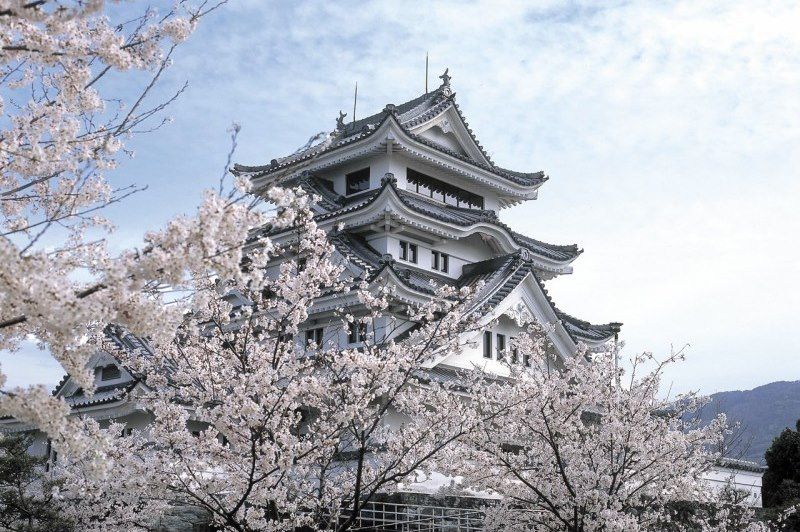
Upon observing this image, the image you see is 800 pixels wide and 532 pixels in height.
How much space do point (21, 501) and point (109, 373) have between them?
28.9ft

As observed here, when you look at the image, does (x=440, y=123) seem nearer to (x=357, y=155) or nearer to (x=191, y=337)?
(x=357, y=155)

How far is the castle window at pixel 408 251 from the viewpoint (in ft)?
76.3

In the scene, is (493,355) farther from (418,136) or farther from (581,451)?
(581,451)

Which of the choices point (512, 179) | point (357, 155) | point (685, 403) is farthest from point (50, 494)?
point (512, 179)

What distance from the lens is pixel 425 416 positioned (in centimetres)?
1234

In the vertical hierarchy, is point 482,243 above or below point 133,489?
above

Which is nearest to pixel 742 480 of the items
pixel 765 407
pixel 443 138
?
pixel 443 138

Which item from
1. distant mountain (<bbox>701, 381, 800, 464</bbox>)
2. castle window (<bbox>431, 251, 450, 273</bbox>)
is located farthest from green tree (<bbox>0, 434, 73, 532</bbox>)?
distant mountain (<bbox>701, 381, 800, 464</bbox>)

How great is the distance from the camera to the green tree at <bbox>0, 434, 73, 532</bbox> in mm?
12969

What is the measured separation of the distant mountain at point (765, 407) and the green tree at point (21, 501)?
364 feet

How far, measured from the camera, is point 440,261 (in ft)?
79.6

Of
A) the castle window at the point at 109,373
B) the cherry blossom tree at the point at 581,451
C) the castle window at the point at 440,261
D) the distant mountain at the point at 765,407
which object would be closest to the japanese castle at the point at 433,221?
the castle window at the point at 440,261

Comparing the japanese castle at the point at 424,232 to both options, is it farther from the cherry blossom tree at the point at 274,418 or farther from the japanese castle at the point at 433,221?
the cherry blossom tree at the point at 274,418

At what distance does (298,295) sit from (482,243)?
1604 cm
